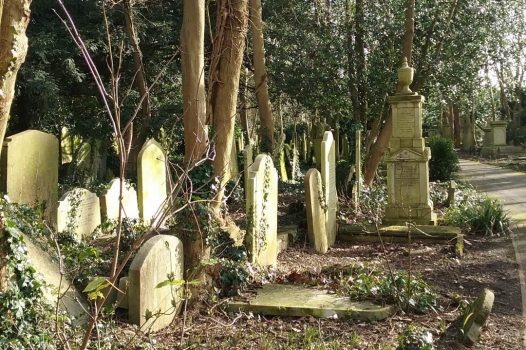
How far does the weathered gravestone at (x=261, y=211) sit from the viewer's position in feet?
21.6

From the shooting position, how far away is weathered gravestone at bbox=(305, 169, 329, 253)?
8242 mm

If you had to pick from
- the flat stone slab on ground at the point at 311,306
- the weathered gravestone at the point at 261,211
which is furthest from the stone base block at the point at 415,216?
the flat stone slab on ground at the point at 311,306

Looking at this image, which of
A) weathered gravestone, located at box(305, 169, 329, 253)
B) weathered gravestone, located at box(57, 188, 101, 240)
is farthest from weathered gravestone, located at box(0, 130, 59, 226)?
weathered gravestone, located at box(305, 169, 329, 253)

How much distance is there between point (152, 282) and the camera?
4906 millimetres

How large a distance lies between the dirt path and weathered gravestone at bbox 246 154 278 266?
2861 mm

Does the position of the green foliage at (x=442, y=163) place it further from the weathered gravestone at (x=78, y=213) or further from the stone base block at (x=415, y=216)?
the weathered gravestone at (x=78, y=213)

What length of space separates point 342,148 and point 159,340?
15.2 metres

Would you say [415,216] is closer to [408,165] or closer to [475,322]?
[408,165]

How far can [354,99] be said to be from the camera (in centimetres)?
1518

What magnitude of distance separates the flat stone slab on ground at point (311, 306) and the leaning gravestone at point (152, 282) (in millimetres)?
671

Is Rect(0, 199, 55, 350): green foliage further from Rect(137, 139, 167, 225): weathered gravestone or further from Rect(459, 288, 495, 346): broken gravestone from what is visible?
Rect(137, 139, 167, 225): weathered gravestone

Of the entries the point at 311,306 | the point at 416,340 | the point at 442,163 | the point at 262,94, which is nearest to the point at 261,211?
the point at 311,306

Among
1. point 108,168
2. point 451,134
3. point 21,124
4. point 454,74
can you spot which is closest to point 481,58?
point 454,74

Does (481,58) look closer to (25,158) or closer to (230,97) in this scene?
(230,97)
